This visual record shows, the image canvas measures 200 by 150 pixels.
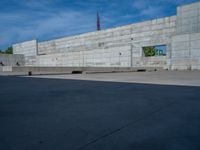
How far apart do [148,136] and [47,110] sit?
1.39m

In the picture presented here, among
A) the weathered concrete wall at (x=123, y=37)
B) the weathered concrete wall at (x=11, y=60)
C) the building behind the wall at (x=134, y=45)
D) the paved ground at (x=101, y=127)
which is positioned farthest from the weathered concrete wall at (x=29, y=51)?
the paved ground at (x=101, y=127)

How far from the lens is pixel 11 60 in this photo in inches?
1256

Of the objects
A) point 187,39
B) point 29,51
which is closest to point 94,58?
point 187,39

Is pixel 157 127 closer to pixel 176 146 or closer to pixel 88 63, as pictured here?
pixel 176 146

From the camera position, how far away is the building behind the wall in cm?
1619

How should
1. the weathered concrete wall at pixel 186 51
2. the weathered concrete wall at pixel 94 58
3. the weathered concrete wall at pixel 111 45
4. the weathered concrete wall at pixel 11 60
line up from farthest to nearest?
the weathered concrete wall at pixel 11 60 < the weathered concrete wall at pixel 94 58 < the weathered concrete wall at pixel 111 45 < the weathered concrete wall at pixel 186 51

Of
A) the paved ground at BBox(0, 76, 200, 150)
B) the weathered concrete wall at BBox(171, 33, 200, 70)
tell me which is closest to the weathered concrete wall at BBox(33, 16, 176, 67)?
the weathered concrete wall at BBox(171, 33, 200, 70)

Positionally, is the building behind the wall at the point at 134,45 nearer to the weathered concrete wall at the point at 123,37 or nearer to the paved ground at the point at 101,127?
the weathered concrete wall at the point at 123,37

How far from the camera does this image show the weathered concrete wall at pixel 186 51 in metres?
15.7

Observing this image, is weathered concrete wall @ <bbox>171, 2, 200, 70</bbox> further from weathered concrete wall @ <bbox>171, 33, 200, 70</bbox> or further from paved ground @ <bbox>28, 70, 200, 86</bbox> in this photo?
paved ground @ <bbox>28, 70, 200, 86</bbox>

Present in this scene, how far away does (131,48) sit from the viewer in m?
20.8

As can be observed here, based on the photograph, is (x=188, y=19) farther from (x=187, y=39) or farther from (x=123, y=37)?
(x=123, y=37)

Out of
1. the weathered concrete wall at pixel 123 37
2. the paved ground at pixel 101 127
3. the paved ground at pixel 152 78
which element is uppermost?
the weathered concrete wall at pixel 123 37

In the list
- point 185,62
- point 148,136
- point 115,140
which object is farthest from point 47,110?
point 185,62
